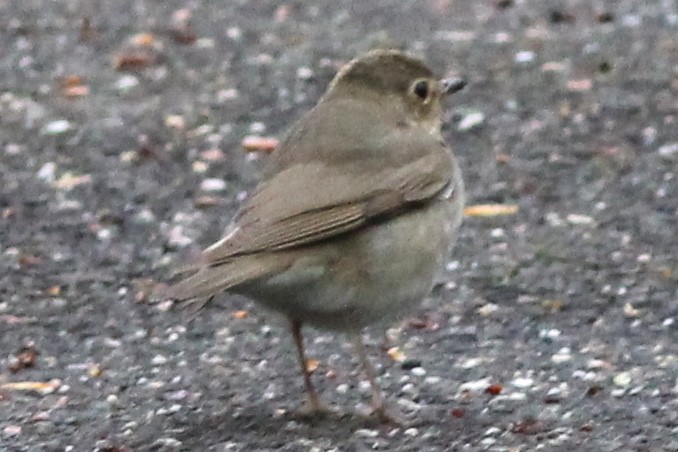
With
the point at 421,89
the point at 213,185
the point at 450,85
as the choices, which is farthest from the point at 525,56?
the point at 421,89

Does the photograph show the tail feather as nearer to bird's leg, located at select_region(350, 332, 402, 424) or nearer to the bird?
the bird

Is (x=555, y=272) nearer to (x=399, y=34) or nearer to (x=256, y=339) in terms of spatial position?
(x=256, y=339)

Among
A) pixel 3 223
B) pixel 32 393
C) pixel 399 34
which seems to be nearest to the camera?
pixel 32 393

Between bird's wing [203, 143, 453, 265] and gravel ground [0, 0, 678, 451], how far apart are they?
625mm

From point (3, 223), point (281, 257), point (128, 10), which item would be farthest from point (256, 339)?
point (128, 10)

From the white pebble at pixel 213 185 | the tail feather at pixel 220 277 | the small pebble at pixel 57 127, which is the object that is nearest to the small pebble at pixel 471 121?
the white pebble at pixel 213 185

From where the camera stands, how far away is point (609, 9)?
1038cm

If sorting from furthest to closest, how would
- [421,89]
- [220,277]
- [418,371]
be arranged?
[418,371], [421,89], [220,277]

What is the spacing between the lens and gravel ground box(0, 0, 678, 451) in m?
5.33

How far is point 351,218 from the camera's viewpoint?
507 centimetres

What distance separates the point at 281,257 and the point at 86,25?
222 inches

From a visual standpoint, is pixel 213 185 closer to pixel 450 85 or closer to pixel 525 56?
pixel 450 85

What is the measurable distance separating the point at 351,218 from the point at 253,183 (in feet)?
9.13

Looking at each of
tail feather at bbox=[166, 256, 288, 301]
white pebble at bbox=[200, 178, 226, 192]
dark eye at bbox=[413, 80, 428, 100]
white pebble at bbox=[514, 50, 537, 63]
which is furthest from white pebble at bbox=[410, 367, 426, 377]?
white pebble at bbox=[514, 50, 537, 63]
